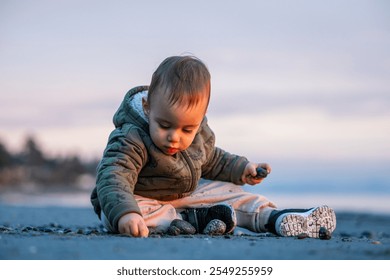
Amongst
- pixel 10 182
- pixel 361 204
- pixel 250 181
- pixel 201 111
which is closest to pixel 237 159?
pixel 250 181

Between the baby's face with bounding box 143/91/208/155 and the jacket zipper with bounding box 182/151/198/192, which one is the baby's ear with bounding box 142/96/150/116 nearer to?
the baby's face with bounding box 143/91/208/155

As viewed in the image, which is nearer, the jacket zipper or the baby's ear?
the baby's ear

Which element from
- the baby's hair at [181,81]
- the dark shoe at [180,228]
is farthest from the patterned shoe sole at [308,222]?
the baby's hair at [181,81]

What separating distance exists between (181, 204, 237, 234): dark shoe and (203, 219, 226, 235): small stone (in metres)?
0.08

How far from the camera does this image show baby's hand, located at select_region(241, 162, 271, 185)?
5758mm

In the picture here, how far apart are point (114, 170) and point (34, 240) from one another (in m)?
0.94

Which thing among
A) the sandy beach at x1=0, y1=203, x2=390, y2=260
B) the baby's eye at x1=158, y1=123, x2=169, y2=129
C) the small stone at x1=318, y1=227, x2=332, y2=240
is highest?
the baby's eye at x1=158, y1=123, x2=169, y2=129

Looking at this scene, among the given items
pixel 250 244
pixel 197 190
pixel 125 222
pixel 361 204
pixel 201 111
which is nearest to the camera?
pixel 250 244

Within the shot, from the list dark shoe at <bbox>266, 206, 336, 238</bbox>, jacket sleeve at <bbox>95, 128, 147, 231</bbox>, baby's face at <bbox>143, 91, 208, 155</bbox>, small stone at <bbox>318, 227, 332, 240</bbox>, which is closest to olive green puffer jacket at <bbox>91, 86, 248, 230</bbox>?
jacket sleeve at <bbox>95, 128, 147, 231</bbox>

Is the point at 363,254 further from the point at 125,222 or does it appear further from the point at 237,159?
the point at 237,159

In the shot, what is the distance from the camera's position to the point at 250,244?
4.05 metres

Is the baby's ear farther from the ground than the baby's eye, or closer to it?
farther from the ground

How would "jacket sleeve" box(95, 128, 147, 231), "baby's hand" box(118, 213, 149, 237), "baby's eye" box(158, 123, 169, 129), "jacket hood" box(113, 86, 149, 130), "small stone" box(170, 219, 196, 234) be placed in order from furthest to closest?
"jacket hood" box(113, 86, 149, 130) < "small stone" box(170, 219, 196, 234) < "baby's eye" box(158, 123, 169, 129) < "jacket sleeve" box(95, 128, 147, 231) < "baby's hand" box(118, 213, 149, 237)
